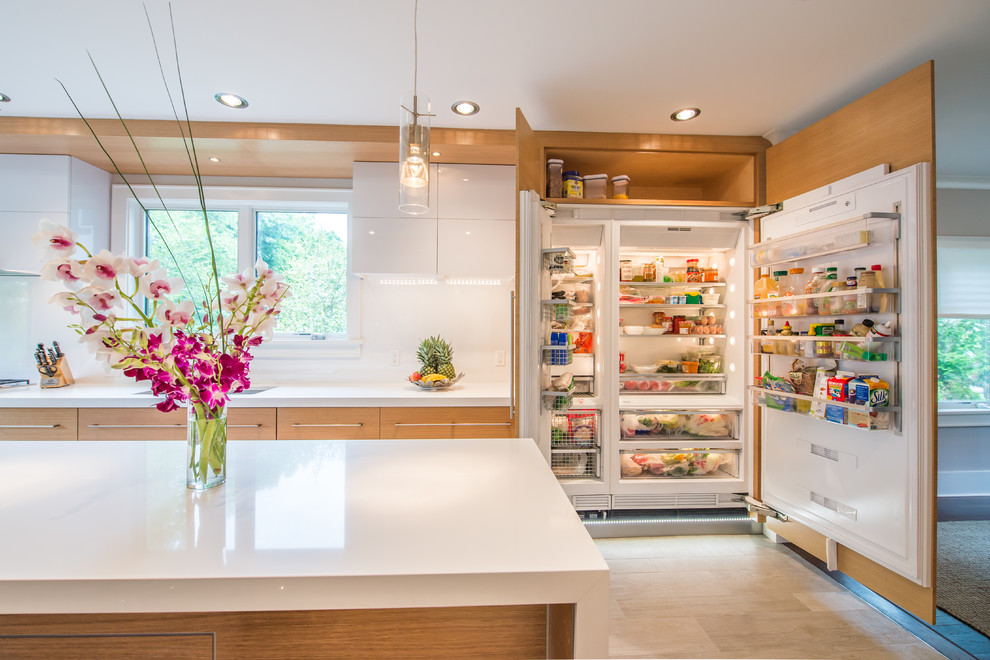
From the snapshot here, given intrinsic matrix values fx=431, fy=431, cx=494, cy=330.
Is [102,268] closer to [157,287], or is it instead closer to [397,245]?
[157,287]

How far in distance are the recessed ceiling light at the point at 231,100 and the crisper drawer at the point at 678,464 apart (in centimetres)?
300

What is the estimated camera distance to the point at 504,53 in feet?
6.30

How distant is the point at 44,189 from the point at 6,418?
4.66 feet

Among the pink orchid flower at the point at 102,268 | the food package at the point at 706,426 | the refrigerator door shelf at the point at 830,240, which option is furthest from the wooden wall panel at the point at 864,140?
the pink orchid flower at the point at 102,268

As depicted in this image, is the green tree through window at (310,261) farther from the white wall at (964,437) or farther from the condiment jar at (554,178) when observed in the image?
the white wall at (964,437)

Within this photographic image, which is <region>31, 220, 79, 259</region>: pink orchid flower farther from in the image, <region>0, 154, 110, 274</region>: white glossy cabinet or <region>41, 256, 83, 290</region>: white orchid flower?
<region>0, 154, 110, 274</region>: white glossy cabinet

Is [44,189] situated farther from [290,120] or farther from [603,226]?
[603,226]

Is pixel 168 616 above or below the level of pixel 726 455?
above

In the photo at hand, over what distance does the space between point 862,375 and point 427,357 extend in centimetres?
233

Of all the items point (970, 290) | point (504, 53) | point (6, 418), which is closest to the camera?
point (504, 53)

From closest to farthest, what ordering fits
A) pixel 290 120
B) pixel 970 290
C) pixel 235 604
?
pixel 235 604 < pixel 290 120 < pixel 970 290

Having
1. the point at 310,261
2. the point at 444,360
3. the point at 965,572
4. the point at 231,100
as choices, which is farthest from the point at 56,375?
the point at 965,572

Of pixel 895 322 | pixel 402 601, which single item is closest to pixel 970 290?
pixel 895 322

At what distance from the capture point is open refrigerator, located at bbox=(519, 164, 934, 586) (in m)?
1.87
